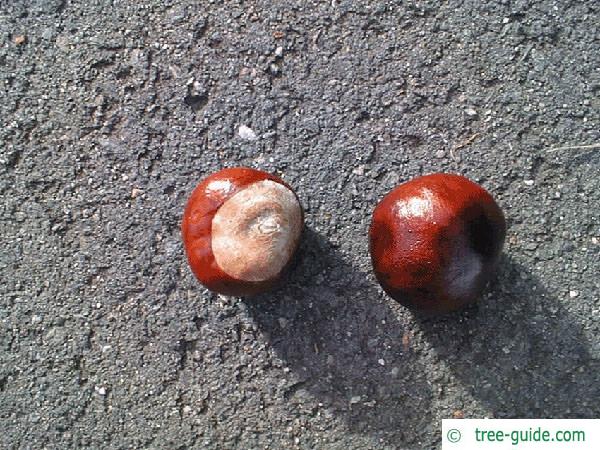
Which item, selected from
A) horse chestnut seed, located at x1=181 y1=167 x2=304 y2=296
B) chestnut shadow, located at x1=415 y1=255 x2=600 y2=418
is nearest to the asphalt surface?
chestnut shadow, located at x1=415 y1=255 x2=600 y2=418

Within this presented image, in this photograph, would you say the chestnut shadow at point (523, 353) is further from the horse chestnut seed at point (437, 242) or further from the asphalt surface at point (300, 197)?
the horse chestnut seed at point (437, 242)

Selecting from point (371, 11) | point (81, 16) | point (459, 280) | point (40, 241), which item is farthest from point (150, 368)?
point (371, 11)

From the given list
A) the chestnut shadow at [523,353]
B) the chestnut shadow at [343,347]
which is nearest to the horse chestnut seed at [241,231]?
the chestnut shadow at [343,347]

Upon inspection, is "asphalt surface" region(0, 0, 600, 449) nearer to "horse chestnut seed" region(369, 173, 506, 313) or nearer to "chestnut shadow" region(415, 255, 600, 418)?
"chestnut shadow" region(415, 255, 600, 418)

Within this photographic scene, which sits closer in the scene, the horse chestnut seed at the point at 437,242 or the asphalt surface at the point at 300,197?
the horse chestnut seed at the point at 437,242

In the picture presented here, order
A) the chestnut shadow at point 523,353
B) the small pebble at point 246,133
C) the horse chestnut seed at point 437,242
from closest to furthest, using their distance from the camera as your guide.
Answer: the horse chestnut seed at point 437,242 < the chestnut shadow at point 523,353 < the small pebble at point 246,133

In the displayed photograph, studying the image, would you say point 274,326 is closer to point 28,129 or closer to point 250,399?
point 250,399
